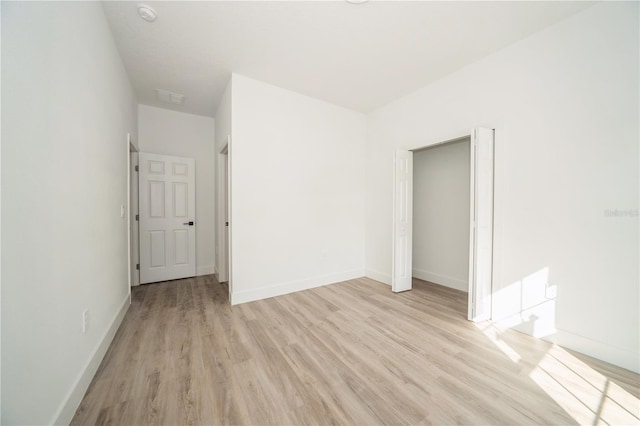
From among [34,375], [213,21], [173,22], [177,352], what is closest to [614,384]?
[177,352]

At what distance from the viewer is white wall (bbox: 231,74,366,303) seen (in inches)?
119

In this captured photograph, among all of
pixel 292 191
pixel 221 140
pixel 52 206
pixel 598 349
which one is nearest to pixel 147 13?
pixel 221 140

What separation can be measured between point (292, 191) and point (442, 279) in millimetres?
2752

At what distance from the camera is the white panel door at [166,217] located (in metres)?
3.78

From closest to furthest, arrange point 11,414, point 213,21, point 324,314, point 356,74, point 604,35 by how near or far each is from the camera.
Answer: point 11,414 < point 604,35 < point 213,21 < point 324,314 < point 356,74

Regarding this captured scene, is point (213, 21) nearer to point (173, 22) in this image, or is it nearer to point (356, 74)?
point (173, 22)

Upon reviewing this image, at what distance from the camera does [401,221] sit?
11.2 feet

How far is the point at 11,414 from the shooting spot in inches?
35.9

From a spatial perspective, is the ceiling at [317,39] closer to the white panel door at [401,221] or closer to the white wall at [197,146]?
the white wall at [197,146]

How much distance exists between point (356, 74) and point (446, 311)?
3114mm

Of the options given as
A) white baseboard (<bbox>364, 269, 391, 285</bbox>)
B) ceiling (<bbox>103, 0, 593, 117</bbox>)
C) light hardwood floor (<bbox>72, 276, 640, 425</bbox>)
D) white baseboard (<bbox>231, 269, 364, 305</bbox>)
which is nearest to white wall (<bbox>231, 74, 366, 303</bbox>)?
white baseboard (<bbox>231, 269, 364, 305</bbox>)

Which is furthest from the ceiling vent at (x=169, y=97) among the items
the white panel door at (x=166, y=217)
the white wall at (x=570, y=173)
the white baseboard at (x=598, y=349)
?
the white baseboard at (x=598, y=349)

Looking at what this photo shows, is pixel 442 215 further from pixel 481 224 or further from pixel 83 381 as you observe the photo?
pixel 83 381

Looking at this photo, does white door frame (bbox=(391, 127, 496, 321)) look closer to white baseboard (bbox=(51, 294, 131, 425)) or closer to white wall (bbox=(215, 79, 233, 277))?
white wall (bbox=(215, 79, 233, 277))
